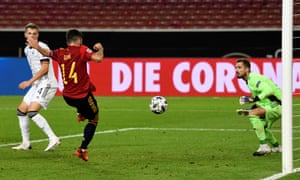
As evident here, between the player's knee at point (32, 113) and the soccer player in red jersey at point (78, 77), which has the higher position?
the soccer player in red jersey at point (78, 77)

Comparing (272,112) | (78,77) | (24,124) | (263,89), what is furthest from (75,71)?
(272,112)

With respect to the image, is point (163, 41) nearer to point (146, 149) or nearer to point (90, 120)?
point (146, 149)

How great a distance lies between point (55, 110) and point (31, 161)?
13.4 meters

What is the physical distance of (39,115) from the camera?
13.4 meters

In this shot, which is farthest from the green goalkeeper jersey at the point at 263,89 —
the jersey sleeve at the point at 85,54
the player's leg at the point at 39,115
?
the player's leg at the point at 39,115

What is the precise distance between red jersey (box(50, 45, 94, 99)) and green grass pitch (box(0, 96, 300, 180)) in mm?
985

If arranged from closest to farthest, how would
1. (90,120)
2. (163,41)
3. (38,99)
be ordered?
(90,120)
(38,99)
(163,41)

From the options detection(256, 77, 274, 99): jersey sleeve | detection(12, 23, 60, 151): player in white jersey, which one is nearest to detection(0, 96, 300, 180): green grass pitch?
detection(12, 23, 60, 151): player in white jersey

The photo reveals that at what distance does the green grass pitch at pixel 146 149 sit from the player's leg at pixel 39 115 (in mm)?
225

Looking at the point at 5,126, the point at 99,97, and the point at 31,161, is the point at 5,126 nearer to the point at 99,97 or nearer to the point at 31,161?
the point at 31,161

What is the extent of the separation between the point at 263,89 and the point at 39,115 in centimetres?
354

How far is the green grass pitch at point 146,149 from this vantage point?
34.4ft

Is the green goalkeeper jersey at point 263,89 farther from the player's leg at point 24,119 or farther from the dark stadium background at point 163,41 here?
the dark stadium background at point 163,41

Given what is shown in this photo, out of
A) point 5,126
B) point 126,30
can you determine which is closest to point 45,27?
point 126,30
